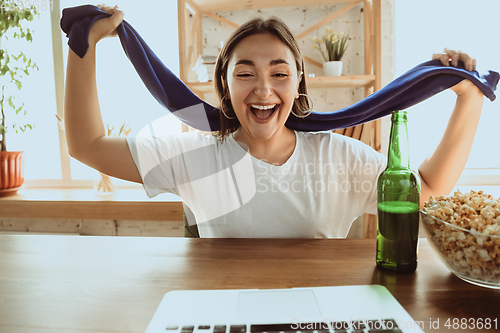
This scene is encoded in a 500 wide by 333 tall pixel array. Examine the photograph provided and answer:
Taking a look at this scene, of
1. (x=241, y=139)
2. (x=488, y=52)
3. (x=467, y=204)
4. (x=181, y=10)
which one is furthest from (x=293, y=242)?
(x=488, y=52)

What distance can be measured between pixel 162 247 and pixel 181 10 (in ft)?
5.45

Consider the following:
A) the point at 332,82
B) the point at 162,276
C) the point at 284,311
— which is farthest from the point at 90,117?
the point at 332,82

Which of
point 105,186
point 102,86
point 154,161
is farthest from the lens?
point 102,86

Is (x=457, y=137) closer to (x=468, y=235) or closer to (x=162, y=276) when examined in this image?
(x=468, y=235)

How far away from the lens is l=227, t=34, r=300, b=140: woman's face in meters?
1.07

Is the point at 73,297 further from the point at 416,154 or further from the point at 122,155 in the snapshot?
the point at 416,154

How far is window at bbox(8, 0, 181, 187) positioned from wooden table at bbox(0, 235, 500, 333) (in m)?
1.78

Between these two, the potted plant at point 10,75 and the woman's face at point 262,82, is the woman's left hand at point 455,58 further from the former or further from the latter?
the potted plant at point 10,75

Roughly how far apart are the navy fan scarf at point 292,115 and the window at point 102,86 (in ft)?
4.14

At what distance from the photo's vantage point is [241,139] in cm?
124

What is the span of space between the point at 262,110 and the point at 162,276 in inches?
26.6

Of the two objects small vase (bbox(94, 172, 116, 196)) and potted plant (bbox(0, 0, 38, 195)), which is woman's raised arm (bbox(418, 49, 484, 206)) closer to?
small vase (bbox(94, 172, 116, 196))

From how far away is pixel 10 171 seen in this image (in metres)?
2.28

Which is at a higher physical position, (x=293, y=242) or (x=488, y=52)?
(x=488, y=52)
